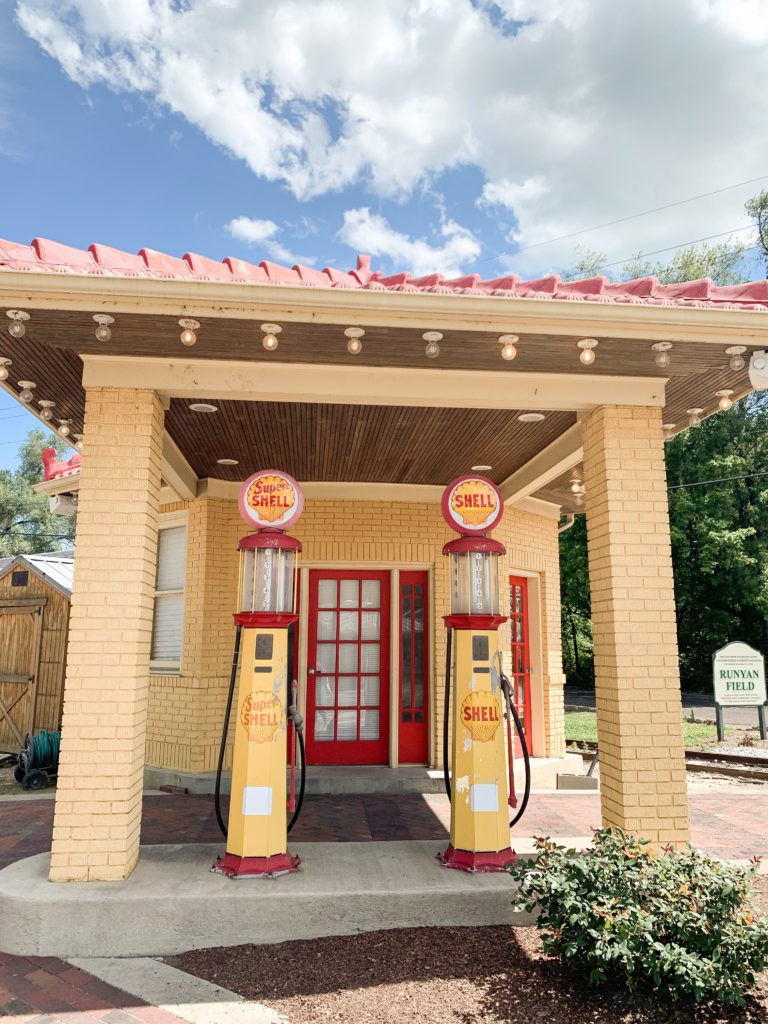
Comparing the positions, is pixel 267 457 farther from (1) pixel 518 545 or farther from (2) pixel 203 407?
(1) pixel 518 545

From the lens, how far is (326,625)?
7.77 meters

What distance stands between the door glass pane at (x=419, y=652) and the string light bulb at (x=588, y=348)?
4.16 m

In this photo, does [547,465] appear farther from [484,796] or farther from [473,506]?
[484,796]

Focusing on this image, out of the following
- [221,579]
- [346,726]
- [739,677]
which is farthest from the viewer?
[739,677]

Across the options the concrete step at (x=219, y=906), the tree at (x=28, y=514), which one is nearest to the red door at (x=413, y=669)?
the concrete step at (x=219, y=906)

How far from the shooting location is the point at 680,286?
Result: 4.43 meters

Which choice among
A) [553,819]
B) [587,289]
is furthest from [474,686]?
[587,289]

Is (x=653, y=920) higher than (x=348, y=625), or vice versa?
(x=348, y=625)

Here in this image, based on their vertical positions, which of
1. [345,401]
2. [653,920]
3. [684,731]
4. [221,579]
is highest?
[345,401]

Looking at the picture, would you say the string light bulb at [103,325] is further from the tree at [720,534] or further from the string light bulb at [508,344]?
the tree at [720,534]

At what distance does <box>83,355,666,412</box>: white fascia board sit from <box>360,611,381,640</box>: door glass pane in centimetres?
355

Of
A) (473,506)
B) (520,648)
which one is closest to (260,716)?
(473,506)

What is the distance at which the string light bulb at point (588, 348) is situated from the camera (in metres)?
4.24

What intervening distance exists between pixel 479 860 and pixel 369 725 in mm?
3496
